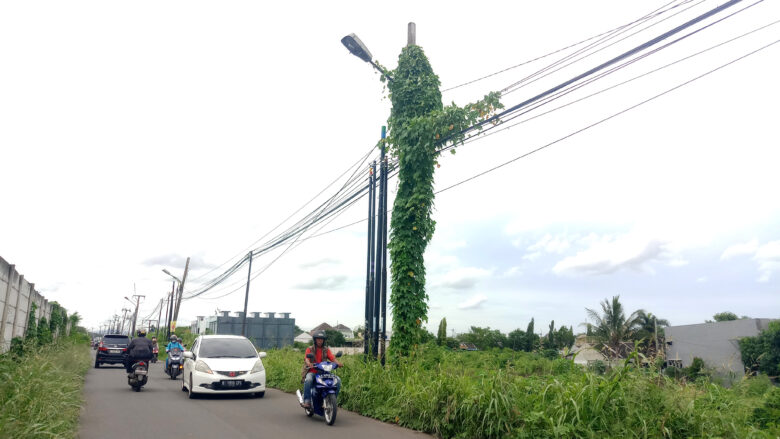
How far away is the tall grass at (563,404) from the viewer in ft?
18.3

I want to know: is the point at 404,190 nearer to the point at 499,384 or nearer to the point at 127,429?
the point at 499,384

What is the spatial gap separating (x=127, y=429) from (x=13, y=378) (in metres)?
1.80

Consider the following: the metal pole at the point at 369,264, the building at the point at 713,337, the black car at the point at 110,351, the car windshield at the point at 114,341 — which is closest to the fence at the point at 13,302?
the black car at the point at 110,351

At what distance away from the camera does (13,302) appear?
14.1 metres

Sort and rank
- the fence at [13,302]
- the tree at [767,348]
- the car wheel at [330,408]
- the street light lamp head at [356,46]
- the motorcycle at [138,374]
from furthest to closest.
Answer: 1. the tree at [767,348]
2. the motorcycle at [138,374]
3. the fence at [13,302]
4. the street light lamp head at [356,46]
5. the car wheel at [330,408]

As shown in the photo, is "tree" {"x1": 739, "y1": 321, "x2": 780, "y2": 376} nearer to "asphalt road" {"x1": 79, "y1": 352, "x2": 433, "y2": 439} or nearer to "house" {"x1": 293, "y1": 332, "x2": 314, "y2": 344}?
"asphalt road" {"x1": 79, "y1": 352, "x2": 433, "y2": 439}

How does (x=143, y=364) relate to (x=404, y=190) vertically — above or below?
below

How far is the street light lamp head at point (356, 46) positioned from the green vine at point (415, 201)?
1.54 metres

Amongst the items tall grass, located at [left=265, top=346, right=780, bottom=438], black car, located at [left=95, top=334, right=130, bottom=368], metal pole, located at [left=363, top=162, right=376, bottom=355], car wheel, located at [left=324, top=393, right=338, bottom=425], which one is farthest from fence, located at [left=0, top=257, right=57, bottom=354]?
tall grass, located at [left=265, top=346, right=780, bottom=438]

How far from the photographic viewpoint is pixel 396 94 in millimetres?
12820

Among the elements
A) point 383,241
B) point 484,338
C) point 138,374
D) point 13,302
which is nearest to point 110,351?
point 13,302

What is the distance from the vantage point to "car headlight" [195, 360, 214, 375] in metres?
11.8

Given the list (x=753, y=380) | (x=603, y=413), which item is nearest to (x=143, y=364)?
(x=603, y=413)

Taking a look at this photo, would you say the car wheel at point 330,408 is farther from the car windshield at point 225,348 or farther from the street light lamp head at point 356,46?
the street light lamp head at point 356,46
